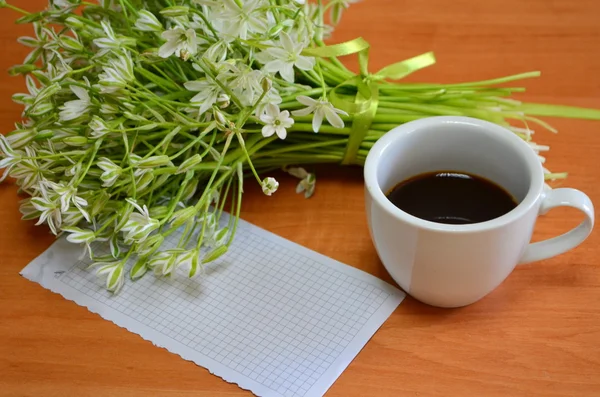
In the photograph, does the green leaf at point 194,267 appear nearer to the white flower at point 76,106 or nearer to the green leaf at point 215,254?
the green leaf at point 215,254

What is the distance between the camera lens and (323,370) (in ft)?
1.84

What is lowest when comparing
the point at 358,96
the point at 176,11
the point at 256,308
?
the point at 256,308

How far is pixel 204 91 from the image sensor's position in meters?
0.61

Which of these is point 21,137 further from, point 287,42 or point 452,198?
point 452,198

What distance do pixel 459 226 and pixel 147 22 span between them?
0.29m

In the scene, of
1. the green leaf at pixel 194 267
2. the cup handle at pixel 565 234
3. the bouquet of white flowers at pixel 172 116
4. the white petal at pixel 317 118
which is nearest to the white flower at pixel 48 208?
the bouquet of white flowers at pixel 172 116

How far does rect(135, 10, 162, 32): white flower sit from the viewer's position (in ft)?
1.99

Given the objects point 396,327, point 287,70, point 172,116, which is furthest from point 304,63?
point 396,327

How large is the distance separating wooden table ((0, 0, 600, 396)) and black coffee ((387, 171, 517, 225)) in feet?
0.22

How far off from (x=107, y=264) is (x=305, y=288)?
0.53 ft

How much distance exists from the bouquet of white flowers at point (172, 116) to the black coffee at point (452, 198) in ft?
0.25

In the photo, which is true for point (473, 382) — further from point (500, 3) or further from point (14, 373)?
point (500, 3)

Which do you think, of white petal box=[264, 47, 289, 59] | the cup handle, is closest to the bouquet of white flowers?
white petal box=[264, 47, 289, 59]

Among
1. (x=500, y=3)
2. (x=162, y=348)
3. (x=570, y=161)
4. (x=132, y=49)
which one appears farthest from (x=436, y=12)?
(x=162, y=348)
